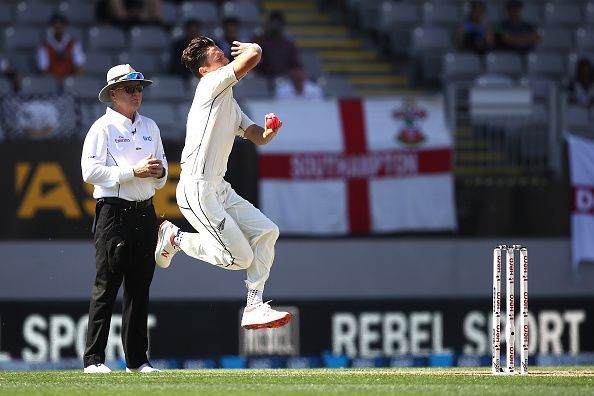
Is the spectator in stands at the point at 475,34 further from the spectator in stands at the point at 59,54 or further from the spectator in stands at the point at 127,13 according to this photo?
the spectator in stands at the point at 59,54

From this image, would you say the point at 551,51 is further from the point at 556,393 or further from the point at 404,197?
the point at 556,393

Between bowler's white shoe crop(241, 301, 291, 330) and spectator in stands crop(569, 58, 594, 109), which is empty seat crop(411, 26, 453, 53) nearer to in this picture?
spectator in stands crop(569, 58, 594, 109)

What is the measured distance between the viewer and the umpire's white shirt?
34.0ft

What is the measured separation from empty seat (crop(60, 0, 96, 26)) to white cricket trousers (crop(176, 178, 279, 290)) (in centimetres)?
812

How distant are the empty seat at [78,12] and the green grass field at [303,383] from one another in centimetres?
788

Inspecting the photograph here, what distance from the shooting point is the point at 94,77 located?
16766mm

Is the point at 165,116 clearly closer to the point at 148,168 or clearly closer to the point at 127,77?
the point at 127,77

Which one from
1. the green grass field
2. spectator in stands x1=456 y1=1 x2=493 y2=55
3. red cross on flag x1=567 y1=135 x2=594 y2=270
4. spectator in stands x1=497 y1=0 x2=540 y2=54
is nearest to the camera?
the green grass field

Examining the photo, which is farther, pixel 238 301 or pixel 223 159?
pixel 238 301

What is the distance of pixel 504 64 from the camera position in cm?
1862

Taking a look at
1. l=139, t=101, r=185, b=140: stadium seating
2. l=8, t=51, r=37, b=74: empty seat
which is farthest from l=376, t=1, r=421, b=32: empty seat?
l=8, t=51, r=37, b=74: empty seat

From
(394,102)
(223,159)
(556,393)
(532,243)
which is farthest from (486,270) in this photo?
(556,393)

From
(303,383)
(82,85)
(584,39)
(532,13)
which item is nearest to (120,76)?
(303,383)

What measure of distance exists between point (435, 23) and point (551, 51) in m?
1.60
